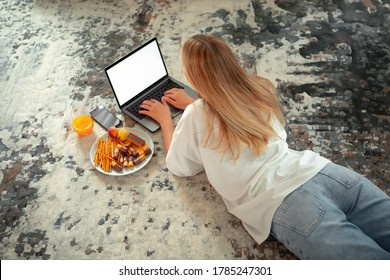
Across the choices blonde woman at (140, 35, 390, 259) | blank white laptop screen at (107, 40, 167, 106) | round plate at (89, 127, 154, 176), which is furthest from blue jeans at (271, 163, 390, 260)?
blank white laptop screen at (107, 40, 167, 106)

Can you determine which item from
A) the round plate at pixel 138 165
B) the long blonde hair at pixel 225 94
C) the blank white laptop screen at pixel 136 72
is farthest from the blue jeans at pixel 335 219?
→ the blank white laptop screen at pixel 136 72

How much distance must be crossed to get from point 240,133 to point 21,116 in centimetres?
110

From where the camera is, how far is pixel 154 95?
1.66 meters

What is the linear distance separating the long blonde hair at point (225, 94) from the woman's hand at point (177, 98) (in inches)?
18.7

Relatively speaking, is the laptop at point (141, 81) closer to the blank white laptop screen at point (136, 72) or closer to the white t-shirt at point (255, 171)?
the blank white laptop screen at point (136, 72)

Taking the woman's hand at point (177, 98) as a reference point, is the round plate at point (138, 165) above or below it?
below

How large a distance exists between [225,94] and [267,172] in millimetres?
257

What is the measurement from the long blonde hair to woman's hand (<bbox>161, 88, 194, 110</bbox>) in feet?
1.56

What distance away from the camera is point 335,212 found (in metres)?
1.10

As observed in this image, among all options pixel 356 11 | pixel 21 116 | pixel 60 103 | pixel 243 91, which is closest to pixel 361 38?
pixel 356 11

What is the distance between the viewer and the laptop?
154 centimetres

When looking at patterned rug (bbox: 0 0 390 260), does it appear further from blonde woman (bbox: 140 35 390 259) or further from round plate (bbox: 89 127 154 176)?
blonde woman (bbox: 140 35 390 259)

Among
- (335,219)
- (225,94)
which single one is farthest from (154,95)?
(335,219)

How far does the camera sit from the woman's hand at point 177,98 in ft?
5.30
